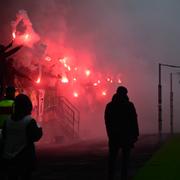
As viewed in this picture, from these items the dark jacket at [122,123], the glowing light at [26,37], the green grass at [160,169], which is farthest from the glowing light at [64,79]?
the dark jacket at [122,123]

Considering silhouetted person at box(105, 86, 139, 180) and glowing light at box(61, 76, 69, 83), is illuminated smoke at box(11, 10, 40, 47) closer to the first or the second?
glowing light at box(61, 76, 69, 83)

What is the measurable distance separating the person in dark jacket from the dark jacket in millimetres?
3262

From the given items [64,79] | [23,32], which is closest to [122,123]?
[23,32]

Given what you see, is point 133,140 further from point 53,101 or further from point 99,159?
point 53,101

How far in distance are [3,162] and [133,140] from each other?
11.8 feet

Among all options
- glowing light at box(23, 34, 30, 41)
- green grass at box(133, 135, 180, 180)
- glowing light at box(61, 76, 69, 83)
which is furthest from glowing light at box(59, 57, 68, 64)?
green grass at box(133, 135, 180, 180)

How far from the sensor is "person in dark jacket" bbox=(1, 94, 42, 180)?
6742 millimetres

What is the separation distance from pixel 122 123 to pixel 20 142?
11.2 ft

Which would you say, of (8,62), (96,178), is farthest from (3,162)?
(8,62)

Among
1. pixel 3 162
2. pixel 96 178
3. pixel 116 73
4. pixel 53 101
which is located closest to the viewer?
pixel 3 162

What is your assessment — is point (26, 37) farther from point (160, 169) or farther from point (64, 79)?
point (160, 169)

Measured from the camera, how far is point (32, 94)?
29.8 metres

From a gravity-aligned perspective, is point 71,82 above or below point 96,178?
above

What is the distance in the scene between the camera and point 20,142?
6812 millimetres
